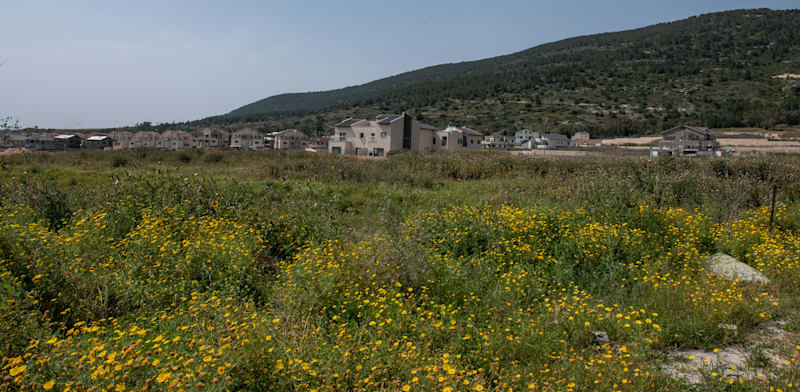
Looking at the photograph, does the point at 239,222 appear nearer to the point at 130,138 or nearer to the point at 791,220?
the point at 791,220

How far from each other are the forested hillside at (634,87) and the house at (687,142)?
21.7m

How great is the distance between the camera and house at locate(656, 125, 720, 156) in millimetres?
36750

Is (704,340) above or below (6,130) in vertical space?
below

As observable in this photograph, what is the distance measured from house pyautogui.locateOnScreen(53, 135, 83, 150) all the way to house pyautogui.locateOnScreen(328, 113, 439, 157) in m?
37.2

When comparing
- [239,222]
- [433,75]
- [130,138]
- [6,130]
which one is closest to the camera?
[239,222]

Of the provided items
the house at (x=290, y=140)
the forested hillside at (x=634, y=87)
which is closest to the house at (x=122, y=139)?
the house at (x=290, y=140)

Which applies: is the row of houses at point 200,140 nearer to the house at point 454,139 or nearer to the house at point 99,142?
the house at point 99,142

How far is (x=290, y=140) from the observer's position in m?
73.5

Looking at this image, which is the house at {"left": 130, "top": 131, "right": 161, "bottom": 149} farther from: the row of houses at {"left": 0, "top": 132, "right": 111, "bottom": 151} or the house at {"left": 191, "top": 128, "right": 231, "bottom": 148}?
the house at {"left": 191, "top": 128, "right": 231, "bottom": 148}

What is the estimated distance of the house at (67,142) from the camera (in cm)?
5589

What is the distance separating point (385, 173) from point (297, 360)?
11268 mm

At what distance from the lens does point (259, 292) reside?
4703mm

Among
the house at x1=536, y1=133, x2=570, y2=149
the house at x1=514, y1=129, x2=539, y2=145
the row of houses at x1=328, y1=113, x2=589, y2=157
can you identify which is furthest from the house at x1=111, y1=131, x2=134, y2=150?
the house at x1=536, y1=133, x2=570, y2=149

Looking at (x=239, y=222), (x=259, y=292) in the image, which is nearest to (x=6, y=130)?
(x=239, y=222)
